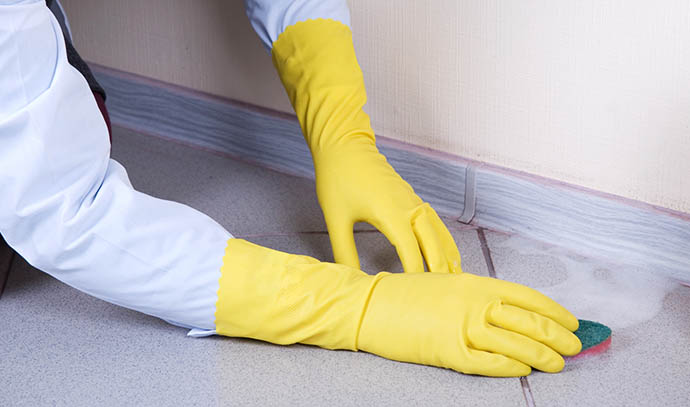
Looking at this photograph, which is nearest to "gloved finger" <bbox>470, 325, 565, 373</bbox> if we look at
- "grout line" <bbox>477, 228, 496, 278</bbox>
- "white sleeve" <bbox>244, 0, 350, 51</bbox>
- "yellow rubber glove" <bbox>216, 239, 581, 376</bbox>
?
"yellow rubber glove" <bbox>216, 239, 581, 376</bbox>

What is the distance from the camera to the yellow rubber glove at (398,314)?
2.90 ft

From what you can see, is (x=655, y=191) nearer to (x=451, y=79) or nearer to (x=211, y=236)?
(x=451, y=79)

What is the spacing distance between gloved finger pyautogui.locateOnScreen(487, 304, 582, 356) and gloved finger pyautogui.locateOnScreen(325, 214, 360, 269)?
242 mm

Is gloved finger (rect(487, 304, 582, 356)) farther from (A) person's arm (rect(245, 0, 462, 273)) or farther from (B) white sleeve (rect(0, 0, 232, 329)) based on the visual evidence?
(B) white sleeve (rect(0, 0, 232, 329))

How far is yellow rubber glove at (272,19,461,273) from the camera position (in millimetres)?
1050

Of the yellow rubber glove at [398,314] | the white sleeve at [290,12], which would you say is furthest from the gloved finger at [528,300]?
the white sleeve at [290,12]

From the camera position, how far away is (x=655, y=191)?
1096 mm

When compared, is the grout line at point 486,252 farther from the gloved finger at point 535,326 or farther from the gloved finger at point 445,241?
the gloved finger at point 535,326

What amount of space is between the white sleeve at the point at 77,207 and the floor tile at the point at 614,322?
0.43 m

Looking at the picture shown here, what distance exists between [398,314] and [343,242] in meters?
0.20

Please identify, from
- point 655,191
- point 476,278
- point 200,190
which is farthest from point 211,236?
point 655,191

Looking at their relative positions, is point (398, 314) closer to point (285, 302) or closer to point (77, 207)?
point (285, 302)

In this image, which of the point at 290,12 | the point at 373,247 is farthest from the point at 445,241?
the point at 290,12

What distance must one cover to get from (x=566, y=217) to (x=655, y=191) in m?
0.14
